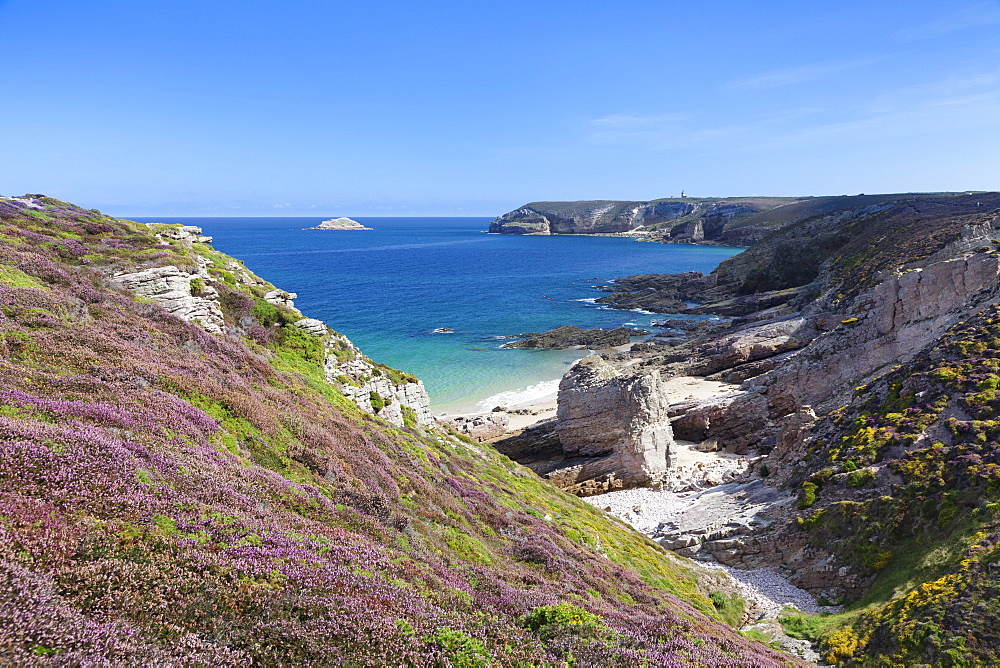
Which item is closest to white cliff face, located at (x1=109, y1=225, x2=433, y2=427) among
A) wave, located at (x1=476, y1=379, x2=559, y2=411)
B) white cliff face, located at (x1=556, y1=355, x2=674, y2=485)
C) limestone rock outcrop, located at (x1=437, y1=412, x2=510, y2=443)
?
white cliff face, located at (x1=556, y1=355, x2=674, y2=485)

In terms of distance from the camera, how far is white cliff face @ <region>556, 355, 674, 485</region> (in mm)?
30031

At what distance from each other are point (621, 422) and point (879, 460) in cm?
1232

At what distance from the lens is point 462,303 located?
9319 cm

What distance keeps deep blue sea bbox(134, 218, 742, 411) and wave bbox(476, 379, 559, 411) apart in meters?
0.19

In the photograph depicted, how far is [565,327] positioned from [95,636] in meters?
69.8

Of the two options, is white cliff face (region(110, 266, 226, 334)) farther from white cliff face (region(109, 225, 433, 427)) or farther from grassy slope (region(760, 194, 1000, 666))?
grassy slope (region(760, 194, 1000, 666))

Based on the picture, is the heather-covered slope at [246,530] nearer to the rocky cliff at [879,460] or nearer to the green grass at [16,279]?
the green grass at [16,279]

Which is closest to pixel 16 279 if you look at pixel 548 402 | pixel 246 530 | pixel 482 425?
pixel 246 530

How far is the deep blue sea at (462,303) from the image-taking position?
185ft

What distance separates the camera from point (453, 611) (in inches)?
351

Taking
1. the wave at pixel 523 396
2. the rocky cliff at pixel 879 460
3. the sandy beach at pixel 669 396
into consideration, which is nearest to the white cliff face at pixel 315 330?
the rocky cliff at pixel 879 460

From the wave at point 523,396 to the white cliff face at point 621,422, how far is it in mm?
14072

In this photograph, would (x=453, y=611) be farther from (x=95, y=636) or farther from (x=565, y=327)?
(x=565, y=327)

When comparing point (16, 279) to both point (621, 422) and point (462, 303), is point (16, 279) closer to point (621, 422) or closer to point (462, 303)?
point (621, 422)
